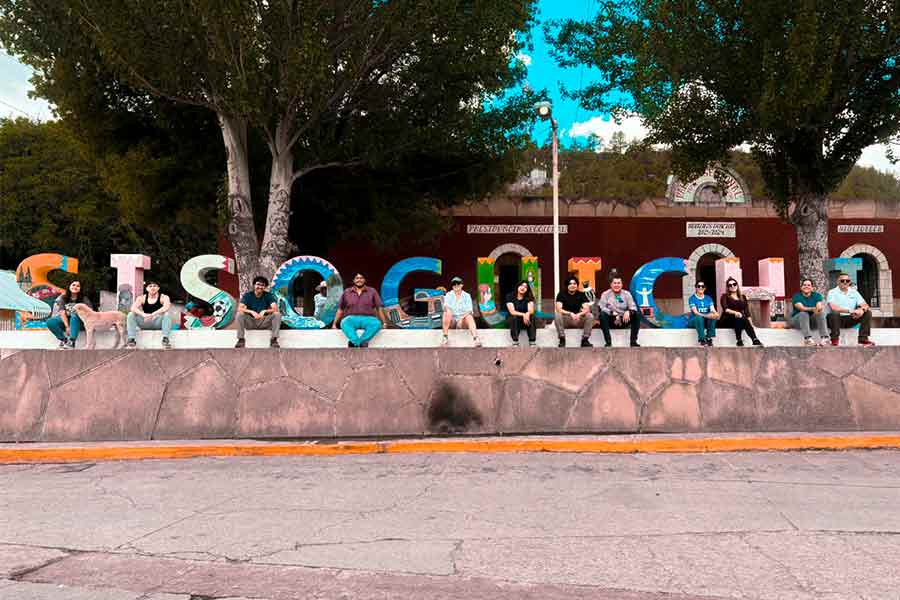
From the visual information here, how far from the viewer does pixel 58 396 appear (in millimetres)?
9219

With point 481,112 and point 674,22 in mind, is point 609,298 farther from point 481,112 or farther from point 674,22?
point 481,112

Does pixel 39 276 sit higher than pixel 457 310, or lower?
higher

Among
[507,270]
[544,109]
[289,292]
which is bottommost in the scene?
[289,292]

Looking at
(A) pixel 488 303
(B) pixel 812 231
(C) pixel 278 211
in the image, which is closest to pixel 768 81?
(B) pixel 812 231

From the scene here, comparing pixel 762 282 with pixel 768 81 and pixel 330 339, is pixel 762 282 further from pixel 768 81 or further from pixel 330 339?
pixel 330 339

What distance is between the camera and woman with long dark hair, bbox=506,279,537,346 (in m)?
9.82

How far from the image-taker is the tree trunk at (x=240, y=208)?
48.7ft

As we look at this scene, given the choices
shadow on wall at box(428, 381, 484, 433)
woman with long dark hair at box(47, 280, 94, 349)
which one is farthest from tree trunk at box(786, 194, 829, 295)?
woman with long dark hair at box(47, 280, 94, 349)

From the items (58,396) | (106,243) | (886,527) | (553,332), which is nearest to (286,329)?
(58,396)

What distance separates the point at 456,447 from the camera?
8.34 meters

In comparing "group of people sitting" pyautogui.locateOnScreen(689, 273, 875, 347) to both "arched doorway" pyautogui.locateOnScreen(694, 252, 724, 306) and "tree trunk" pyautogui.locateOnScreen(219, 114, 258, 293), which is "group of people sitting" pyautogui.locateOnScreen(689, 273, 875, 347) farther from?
"arched doorway" pyautogui.locateOnScreen(694, 252, 724, 306)

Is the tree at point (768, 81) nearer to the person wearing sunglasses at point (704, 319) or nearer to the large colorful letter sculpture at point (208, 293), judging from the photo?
the person wearing sunglasses at point (704, 319)

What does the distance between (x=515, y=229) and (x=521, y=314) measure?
1268cm

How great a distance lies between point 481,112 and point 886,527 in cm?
1435
